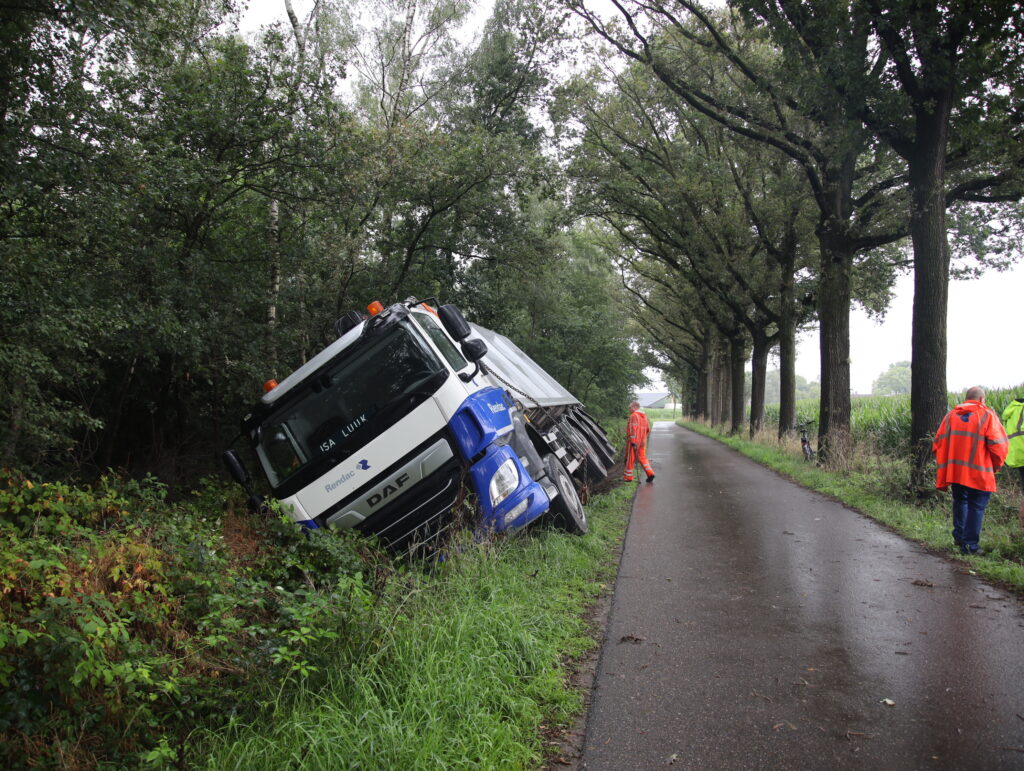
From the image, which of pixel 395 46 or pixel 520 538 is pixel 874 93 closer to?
pixel 520 538

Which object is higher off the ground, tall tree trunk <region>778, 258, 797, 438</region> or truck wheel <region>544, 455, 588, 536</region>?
tall tree trunk <region>778, 258, 797, 438</region>

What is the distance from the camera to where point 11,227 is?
603 centimetres

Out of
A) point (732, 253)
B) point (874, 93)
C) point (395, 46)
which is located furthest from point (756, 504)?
point (395, 46)

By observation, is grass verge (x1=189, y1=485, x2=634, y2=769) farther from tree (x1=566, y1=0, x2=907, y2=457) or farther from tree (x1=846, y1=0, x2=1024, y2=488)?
tree (x1=566, y1=0, x2=907, y2=457)

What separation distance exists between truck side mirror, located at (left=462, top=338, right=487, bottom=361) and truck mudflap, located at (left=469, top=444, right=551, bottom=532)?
2.93ft

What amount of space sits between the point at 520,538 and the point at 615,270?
98.9 feet

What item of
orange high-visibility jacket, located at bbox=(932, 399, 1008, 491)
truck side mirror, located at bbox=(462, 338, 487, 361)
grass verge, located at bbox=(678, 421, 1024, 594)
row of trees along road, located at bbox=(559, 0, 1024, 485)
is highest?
row of trees along road, located at bbox=(559, 0, 1024, 485)

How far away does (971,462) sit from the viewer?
6.47 metres

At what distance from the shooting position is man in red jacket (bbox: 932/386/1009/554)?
21.0 ft

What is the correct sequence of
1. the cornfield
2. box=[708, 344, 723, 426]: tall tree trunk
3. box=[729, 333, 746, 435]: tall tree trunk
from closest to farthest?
the cornfield → box=[729, 333, 746, 435]: tall tree trunk → box=[708, 344, 723, 426]: tall tree trunk

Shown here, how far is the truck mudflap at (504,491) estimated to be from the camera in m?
5.89

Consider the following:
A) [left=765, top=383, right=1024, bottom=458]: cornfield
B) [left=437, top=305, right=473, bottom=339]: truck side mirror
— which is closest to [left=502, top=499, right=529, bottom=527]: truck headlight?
[left=437, top=305, right=473, bottom=339]: truck side mirror

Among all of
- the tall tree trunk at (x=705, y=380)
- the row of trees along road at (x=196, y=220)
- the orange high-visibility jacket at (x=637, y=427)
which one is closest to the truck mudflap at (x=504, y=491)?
the row of trees along road at (x=196, y=220)

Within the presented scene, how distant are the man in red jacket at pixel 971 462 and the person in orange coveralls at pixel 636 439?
250 inches
